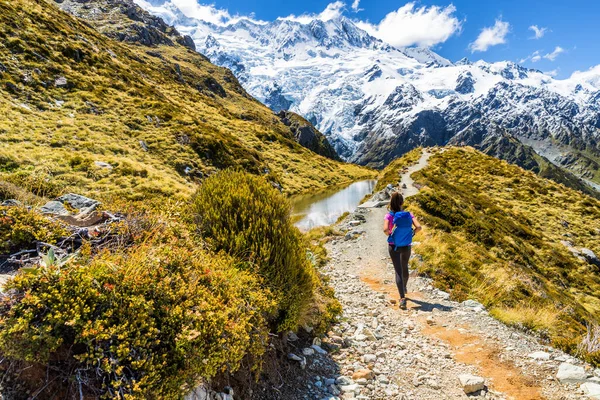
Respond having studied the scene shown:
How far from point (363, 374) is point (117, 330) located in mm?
4413

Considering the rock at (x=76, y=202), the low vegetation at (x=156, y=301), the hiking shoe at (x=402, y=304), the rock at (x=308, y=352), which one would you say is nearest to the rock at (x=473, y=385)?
the rock at (x=308, y=352)

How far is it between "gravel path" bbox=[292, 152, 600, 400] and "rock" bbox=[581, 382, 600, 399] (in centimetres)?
3

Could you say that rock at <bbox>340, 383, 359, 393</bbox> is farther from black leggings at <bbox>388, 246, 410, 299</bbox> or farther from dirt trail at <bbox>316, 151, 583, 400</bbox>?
black leggings at <bbox>388, 246, 410, 299</bbox>

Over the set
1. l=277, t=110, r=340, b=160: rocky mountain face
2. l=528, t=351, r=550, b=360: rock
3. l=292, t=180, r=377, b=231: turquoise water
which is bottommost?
l=292, t=180, r=377, b=231: turquoise water

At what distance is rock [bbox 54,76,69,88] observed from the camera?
103 feet

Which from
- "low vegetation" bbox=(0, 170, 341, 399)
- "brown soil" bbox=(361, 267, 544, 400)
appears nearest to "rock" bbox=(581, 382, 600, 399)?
"brown soil" bbox=(361, 267, 544, 400)

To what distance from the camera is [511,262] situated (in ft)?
60.2

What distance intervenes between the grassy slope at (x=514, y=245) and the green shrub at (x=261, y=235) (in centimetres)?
593

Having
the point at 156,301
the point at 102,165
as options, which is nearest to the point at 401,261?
the point at 156,301

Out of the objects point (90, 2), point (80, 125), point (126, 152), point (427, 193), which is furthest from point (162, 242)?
point (90, 2)

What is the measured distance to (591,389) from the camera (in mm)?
5219

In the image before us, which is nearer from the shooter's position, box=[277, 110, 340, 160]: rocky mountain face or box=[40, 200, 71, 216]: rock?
box=[40, 200, 71, 216]: rock

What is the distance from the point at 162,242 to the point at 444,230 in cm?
1775

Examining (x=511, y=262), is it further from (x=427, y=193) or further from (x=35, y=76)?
(x=35, y=76)
